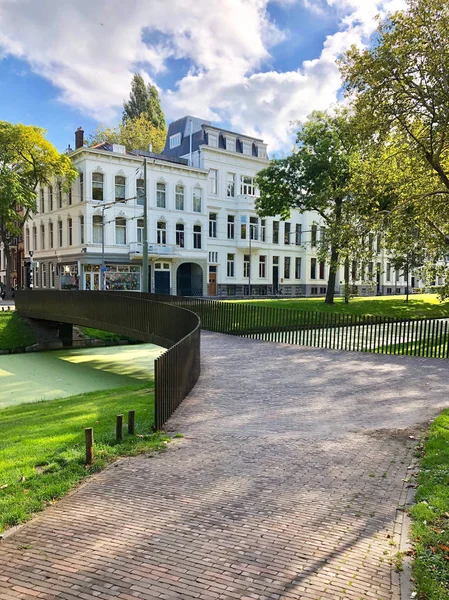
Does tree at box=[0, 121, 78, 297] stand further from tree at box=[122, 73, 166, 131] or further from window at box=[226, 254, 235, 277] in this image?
tree at box=[122, 73, 166, 131]

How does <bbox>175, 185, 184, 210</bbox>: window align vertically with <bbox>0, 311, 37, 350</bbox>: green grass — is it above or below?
above

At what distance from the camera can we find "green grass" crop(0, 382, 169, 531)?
520cm

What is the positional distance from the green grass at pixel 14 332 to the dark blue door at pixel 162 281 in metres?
18.4

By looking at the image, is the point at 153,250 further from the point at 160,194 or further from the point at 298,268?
the point at 298,268

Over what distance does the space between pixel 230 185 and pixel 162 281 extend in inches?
540

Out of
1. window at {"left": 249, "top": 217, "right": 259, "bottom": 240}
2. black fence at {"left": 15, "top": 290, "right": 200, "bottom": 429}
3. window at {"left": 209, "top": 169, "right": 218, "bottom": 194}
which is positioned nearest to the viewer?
black fence at {"left": 15, "top": 290, "right": 200, "bottom": 429}

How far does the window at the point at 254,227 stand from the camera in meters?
A: 52.2

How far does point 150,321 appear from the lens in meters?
17.5

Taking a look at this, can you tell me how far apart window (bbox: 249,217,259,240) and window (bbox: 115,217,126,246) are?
15.3 metres

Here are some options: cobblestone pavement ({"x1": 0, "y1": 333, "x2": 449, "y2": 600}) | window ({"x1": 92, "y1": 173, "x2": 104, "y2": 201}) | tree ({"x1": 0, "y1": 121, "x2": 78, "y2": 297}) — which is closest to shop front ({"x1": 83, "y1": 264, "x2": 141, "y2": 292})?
window ({"x1": 92, "y1": 173, "x2": 104, "y2": 201})

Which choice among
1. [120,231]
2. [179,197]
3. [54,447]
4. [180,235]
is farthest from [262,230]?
[54,447]

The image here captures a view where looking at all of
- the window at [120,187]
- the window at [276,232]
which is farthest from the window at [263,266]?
the window at [120,187]

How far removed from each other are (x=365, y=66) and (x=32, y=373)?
57.0 ft

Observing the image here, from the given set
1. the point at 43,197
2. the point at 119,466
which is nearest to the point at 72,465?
the point at 119,466
